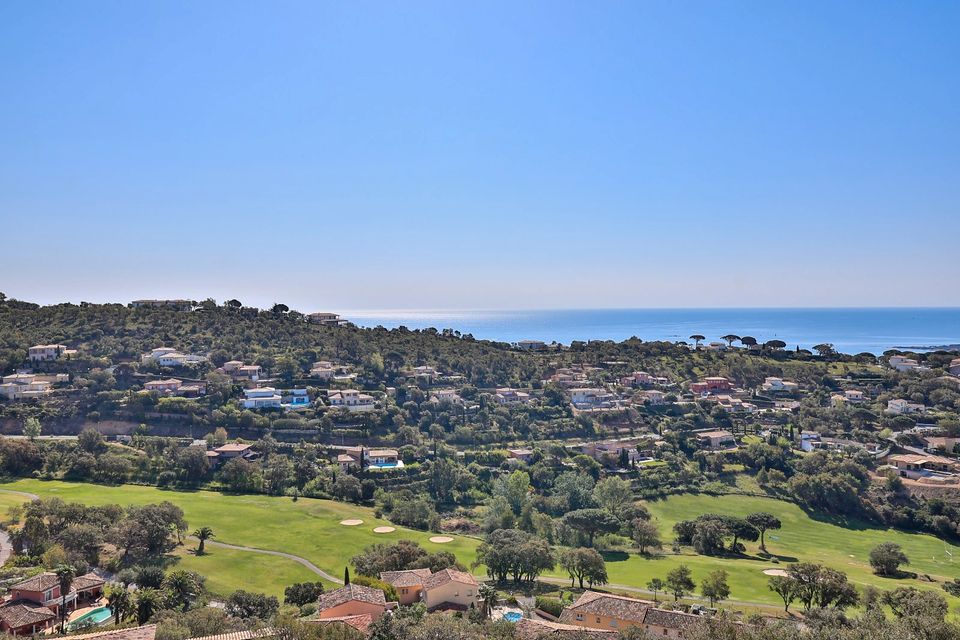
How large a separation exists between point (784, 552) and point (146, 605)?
146ft

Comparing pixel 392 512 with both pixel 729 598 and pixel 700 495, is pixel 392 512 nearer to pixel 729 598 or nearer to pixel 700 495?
pixel 729 598

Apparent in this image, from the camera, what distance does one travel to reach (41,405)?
6938cm

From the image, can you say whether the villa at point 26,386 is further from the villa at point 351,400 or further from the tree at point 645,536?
the tree at point 645,536

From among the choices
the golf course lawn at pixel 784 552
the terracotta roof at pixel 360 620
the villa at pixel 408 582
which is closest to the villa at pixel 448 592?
the villa at pixel 408 582

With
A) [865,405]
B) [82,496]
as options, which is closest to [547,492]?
[82,496]

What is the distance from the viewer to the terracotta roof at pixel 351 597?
1133 inches

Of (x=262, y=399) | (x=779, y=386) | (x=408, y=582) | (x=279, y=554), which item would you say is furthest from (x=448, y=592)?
(x=779, y=386)

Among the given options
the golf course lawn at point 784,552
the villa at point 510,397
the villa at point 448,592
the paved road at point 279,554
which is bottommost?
the golf course lawn at point 784,552

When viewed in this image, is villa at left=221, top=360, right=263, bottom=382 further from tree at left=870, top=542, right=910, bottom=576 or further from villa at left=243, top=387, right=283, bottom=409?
tree at left=870, top=542, right=910, bottom=576

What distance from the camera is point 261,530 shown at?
45.4 metres

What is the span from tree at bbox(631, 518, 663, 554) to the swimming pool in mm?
34924

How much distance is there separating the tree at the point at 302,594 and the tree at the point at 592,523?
909 inches

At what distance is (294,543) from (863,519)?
51.3 m

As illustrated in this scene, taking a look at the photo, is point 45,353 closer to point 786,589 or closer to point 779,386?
point 786,589
